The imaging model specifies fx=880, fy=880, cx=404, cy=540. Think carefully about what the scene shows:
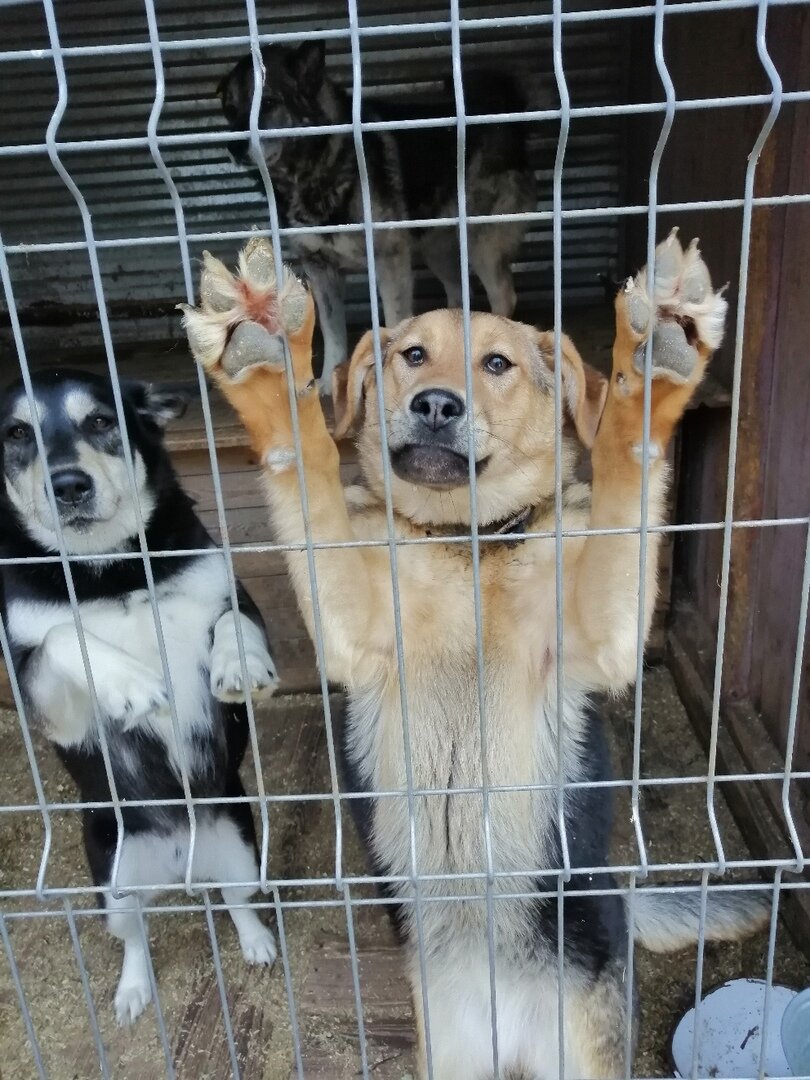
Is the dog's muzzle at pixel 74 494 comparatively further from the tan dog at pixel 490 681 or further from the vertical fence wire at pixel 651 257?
the vertical fence wire at pixel 651 257

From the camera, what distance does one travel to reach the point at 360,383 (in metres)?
2.25

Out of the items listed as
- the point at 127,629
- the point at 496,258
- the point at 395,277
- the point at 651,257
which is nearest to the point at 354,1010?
the point at 127,629

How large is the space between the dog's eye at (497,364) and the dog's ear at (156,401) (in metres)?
1.12

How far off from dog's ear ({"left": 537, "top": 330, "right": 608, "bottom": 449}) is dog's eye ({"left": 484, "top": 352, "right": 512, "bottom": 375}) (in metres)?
0.18

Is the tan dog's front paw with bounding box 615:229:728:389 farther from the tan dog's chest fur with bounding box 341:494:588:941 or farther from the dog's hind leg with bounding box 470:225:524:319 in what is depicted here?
the dog's hind leg with bounding box 470:225:524:319

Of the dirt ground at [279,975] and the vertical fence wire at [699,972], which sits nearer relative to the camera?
the vertical fence wire at [699,972]

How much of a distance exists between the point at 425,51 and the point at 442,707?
4.45m

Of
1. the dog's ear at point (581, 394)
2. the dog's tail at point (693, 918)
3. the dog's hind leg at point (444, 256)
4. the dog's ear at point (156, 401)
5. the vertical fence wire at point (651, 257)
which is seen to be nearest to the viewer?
the vertical fence wire at point (651, 257)

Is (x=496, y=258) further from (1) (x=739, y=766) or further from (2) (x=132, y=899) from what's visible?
(2) (x=132, y=899)

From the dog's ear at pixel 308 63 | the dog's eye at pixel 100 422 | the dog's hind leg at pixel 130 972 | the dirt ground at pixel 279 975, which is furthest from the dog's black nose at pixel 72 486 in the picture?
the dog's ear at pixel 308 63

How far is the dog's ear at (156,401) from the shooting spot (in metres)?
2.79

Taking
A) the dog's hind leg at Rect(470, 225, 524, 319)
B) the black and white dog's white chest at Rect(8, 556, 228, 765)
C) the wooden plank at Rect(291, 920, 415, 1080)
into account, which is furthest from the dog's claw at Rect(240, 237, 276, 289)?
the dog's hind leg at Rect(470, 225, 524, 319)

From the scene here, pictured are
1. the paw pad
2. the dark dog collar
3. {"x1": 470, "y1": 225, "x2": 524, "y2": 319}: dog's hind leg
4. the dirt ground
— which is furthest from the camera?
{"x1": 470, "y1": 225, "x2": 524, "y2": 319}: dog's hind leg

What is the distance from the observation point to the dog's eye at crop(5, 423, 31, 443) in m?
2.55
